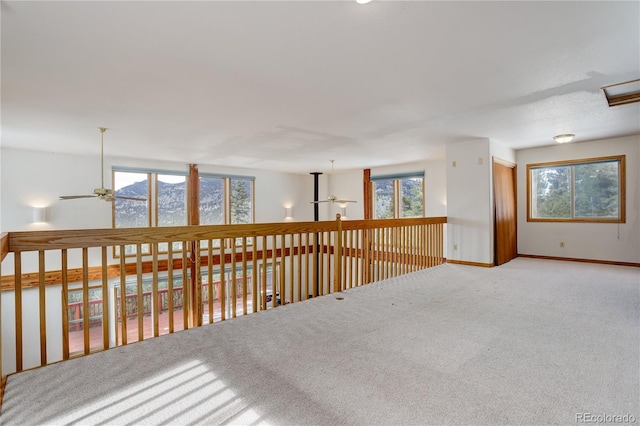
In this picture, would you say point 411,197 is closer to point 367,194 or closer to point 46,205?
point 367,194

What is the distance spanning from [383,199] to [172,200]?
5.69 metres

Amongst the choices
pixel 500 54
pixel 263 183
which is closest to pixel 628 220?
pixel 500 54

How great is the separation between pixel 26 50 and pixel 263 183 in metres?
6.97

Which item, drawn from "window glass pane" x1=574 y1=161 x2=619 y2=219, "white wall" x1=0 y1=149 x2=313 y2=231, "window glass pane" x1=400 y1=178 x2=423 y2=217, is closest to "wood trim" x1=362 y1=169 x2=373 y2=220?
"window glass pane" x1=400 y1=178 x2=423 y2=217

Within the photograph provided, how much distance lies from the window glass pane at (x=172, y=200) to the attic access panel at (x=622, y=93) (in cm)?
792

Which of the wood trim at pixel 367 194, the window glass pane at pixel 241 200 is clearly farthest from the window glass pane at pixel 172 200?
the wood trim at pixel 367 194

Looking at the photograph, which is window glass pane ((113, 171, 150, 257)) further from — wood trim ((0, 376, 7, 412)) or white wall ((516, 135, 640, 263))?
white wall ((516, 135, 640, 263))

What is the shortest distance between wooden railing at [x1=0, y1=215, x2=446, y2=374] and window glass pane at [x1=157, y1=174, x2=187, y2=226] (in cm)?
82

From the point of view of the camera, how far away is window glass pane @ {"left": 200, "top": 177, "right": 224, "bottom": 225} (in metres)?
8.14

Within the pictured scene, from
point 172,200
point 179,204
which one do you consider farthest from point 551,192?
point 172,200

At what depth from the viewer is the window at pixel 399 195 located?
8.27 meters

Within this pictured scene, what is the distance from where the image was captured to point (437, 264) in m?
5.58

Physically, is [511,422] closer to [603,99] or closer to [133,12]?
[133,12]

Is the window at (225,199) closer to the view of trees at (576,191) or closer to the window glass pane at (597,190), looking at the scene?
the view of trees at (576,191)
